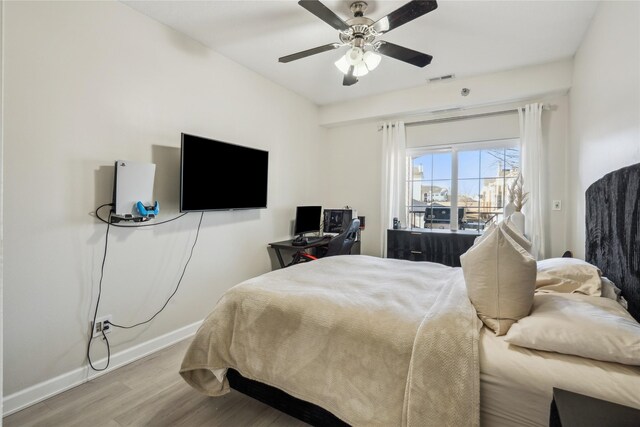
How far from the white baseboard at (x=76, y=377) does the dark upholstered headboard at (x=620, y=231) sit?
3.06 metres

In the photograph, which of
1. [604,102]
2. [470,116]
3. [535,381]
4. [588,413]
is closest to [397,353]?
[535,381]

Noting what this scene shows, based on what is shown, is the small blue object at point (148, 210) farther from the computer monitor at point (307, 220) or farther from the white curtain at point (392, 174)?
the white curtain at point (392, 174)

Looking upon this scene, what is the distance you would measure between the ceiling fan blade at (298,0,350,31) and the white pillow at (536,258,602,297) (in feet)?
6.75

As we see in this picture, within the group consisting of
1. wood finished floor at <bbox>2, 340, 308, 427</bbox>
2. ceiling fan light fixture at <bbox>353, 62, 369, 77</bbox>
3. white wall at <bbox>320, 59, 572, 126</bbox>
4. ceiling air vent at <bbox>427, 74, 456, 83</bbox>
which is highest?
ceiling air vent at <bbox>427, 74, 456, 83</bbox>

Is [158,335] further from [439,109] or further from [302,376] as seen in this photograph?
[439,109]

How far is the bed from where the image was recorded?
3.44 ft

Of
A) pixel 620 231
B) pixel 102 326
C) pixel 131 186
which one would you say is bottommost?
pixel 102 326

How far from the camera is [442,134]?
3863 millimetres

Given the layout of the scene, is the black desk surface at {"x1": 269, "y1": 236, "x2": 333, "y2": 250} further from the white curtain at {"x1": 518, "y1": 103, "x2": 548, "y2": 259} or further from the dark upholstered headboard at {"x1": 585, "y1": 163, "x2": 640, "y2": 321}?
the dark upholstered headboard at {"x1": 585, "y1": 163, "x2": 640, "y2": 321}

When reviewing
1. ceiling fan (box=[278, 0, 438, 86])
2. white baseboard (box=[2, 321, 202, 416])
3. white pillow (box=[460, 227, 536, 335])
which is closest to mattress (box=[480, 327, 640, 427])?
white pillow (box=[460, 227, 536, 335])

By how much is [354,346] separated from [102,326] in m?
1.93

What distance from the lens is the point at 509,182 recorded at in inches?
139

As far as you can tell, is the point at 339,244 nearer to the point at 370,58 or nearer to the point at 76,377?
the point at 370,58

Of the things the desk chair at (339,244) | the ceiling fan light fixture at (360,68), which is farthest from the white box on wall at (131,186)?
the ceiling fan light fixture at (360,68)
